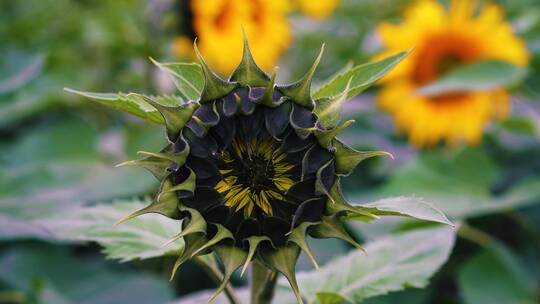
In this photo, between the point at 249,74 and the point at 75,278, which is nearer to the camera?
the point at 249,74

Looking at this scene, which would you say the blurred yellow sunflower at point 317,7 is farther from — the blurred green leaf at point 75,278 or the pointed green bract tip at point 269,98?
the pointed green bract tip at point 269,98

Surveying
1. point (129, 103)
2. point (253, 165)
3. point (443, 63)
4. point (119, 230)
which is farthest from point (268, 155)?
point (443, 63)

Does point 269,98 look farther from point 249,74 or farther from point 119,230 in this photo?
point 119,230

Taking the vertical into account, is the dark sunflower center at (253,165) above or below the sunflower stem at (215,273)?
above

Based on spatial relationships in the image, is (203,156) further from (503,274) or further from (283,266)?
(503,274)

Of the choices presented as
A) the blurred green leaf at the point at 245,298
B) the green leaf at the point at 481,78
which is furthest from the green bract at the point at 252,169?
the green leaf at the point at 481,78

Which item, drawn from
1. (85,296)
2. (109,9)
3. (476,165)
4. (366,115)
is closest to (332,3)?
(366,115)
